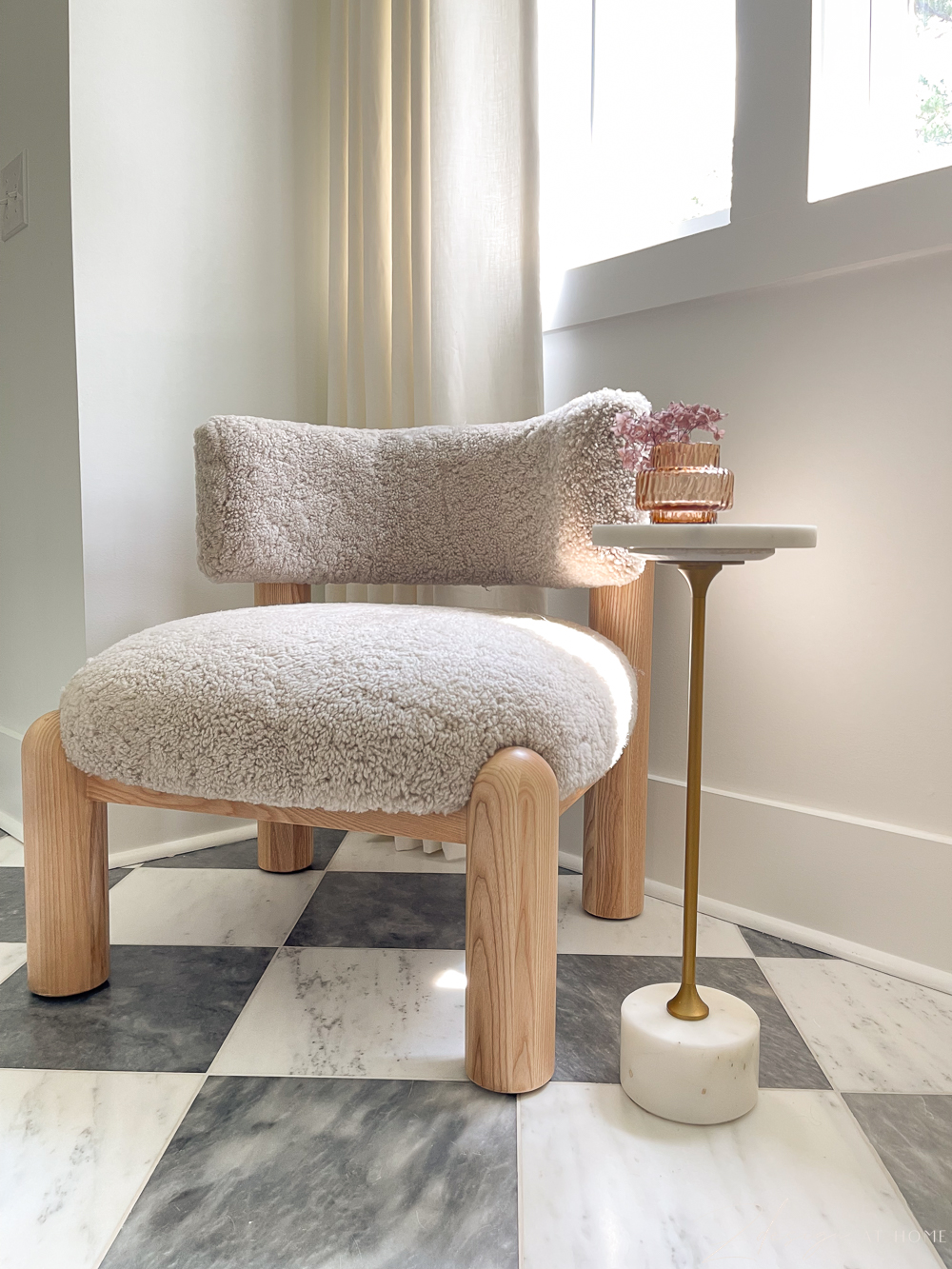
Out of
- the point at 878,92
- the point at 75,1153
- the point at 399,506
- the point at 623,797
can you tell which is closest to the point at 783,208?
the point at 878,92

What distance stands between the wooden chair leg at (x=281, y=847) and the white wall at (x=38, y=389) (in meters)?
0.41

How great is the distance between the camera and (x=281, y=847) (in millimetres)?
1330

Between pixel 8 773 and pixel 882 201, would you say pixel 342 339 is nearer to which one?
pixel 882 201

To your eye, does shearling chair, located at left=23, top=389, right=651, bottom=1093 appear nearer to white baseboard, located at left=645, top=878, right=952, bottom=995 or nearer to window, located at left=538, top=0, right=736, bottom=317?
white baseboard, located at left=645, top=878, right=952, bottom=995

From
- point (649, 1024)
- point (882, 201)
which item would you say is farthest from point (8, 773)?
point (882, 201)

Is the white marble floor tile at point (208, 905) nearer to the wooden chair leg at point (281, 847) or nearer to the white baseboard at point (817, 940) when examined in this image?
the wooden chair leg at point (281, 847)

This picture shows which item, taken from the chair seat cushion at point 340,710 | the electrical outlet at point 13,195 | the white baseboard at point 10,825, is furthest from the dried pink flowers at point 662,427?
the white baseboard at point 10,825

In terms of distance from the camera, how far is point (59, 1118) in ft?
2.45

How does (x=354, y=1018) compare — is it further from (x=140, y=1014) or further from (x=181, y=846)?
(x=181, y=846)

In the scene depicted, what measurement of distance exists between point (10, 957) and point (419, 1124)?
24.4 inches

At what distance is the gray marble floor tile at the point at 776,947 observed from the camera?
42.5 inches

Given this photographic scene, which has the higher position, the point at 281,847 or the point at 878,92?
the point at 878,92

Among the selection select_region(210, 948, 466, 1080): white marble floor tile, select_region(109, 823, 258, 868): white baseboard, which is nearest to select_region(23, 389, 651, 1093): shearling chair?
select_region(210, 948, 466, 1080): white marble floor tile

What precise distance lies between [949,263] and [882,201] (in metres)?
0.11
